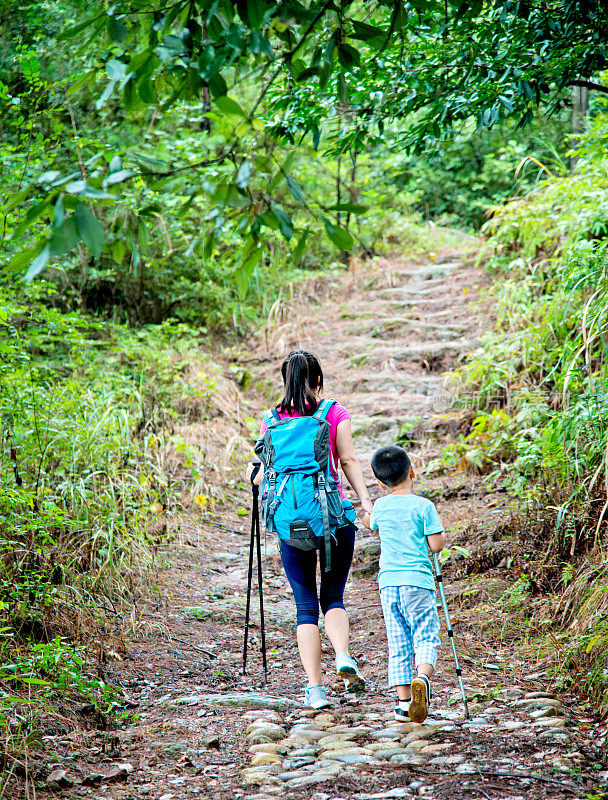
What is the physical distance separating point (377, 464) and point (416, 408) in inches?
198

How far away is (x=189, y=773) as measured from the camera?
9.75 ft

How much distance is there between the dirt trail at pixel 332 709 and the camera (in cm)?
272

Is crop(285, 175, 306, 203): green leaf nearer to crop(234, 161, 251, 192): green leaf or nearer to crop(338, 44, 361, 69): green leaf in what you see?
crop(234, 161, 251, 192): green leaf

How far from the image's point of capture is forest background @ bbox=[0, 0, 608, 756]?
1.98m

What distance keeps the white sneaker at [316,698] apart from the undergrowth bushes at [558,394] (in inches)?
51.4

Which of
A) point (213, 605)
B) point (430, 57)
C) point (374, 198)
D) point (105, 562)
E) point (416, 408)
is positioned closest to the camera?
point (430, 57)

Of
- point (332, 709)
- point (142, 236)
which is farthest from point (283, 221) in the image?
point (332, 709)

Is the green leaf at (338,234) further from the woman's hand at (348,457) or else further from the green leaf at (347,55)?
the woman's hand at (348,457)

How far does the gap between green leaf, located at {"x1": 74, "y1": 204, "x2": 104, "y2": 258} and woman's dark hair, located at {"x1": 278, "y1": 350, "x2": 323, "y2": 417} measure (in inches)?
86.3

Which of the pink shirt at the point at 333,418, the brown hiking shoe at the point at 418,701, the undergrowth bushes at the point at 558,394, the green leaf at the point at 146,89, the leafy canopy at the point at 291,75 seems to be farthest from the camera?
the undergrowth bushes at the point at 558,394

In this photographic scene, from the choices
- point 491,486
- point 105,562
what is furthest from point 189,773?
point 491,486

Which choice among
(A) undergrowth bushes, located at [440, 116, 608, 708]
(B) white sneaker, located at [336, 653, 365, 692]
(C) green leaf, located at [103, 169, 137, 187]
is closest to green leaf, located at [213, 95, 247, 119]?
(C) green leaf, located at [103, 169, 137, 187]

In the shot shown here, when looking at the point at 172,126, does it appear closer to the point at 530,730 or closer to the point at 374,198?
the point at 374,198

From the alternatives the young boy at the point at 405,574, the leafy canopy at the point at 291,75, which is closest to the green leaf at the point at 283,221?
the leafy canopy at the point at 291,75
